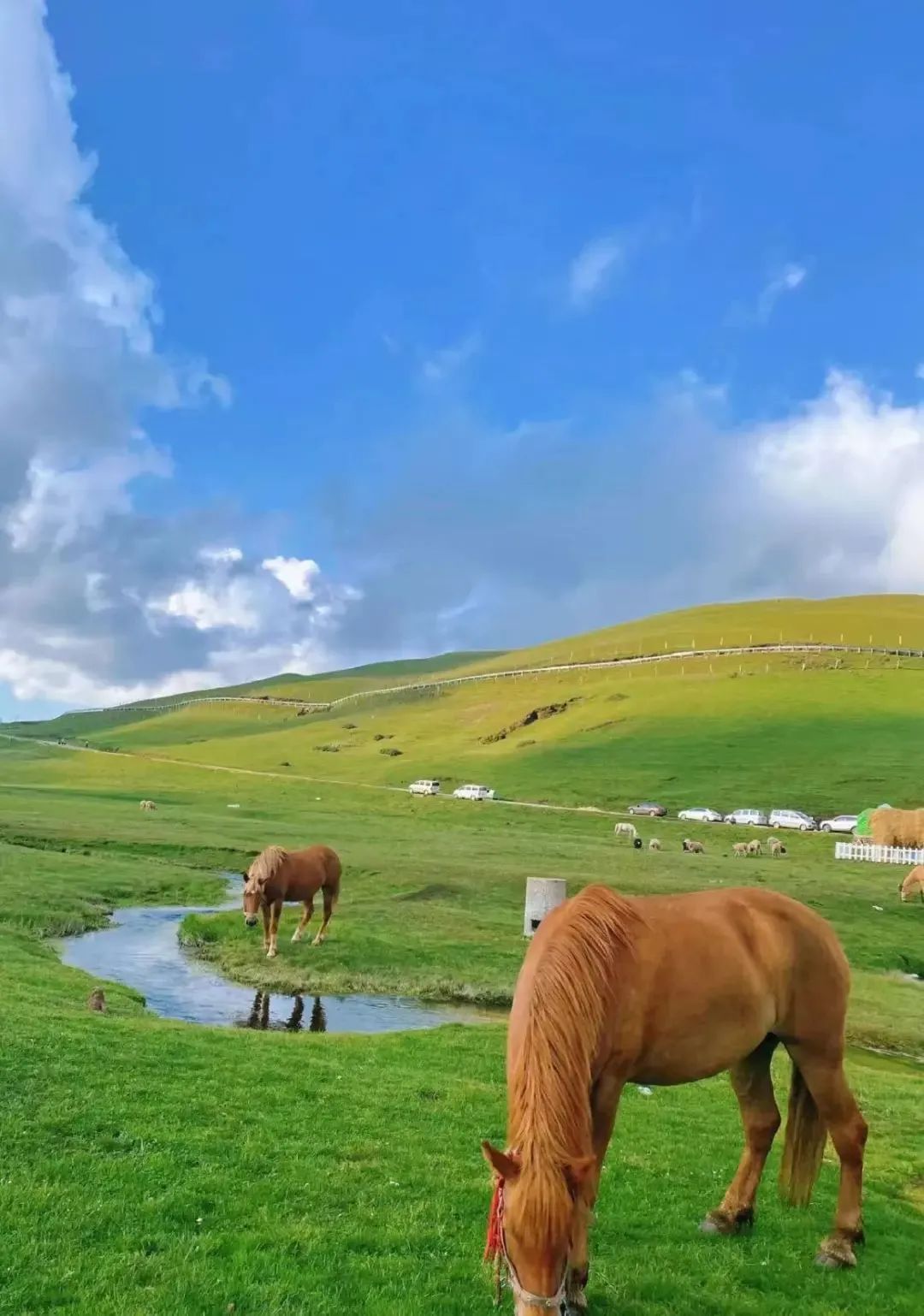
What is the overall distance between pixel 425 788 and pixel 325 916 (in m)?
62.5

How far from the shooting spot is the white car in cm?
6575

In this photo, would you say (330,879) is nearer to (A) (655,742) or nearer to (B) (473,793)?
(B) (473,793)

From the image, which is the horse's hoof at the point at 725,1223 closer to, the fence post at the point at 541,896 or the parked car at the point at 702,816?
the fence post at the point at 541,896

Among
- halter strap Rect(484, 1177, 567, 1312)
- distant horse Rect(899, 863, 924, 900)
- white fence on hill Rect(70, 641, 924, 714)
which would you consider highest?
white fence on hill Rect(70, 641, 924, 714)

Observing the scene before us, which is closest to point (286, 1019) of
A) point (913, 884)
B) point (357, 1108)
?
point (357, 1108)

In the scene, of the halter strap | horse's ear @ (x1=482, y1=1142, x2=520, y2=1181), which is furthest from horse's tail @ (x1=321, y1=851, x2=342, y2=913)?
horse's ear @ (x1=482, y1=1142, x2=520, y2=1181)

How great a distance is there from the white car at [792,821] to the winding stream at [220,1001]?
51.7 metres

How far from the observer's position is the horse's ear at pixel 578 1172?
→ 5.15 m

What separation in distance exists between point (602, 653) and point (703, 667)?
3894cm

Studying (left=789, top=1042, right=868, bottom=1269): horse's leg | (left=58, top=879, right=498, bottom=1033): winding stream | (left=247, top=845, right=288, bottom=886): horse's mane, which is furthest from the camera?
(left=247, top=845, right=288, bottom=886): horse's mane

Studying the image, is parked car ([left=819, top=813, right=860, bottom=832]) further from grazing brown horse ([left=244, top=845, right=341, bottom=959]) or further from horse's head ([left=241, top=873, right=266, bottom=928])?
horse's head ([left=241, top=873, right=266, bottom=928])

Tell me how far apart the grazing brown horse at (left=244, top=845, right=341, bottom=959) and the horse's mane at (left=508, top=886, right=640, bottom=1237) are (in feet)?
58.6

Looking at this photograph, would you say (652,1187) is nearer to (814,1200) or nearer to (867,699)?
(814,1200)

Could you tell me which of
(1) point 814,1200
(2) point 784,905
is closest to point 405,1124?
(1) point 814,1200
